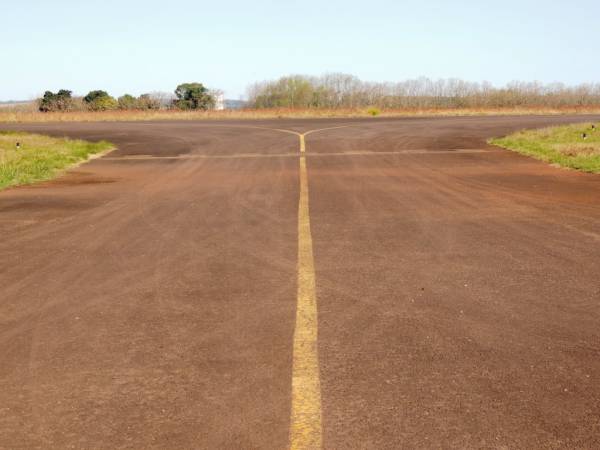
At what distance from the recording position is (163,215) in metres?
9.73

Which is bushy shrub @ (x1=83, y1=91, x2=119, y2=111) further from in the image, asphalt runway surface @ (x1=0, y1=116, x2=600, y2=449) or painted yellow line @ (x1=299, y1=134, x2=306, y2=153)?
asphalt runway surface @ (x1=0, y1=116, x2=600, y2=449)

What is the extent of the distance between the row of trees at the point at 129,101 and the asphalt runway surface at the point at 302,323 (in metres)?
59.3

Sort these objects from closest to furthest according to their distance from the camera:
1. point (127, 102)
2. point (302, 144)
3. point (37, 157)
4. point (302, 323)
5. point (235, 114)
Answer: point (302, 323) → point (37, 157) → point (302, 144) → point (235, 114) → point (127, 102)

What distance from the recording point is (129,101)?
7525 cm

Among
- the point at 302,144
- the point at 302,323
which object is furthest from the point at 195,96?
the point at 302,323

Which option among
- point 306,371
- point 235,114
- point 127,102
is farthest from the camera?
point 127,102

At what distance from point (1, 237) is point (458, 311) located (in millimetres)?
6167

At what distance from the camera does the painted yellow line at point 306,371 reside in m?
Result: 3.23

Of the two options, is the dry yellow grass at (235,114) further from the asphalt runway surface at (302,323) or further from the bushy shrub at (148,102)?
the asphalt runway surface at (302,323)

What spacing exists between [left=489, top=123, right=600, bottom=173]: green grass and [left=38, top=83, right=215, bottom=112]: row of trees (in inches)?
1917

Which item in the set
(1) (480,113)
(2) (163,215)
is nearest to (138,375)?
(2) (163,215)

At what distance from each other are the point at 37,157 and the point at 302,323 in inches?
637

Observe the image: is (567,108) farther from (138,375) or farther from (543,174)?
(138,375)

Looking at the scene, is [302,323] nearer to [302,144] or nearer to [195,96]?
[302,144]
